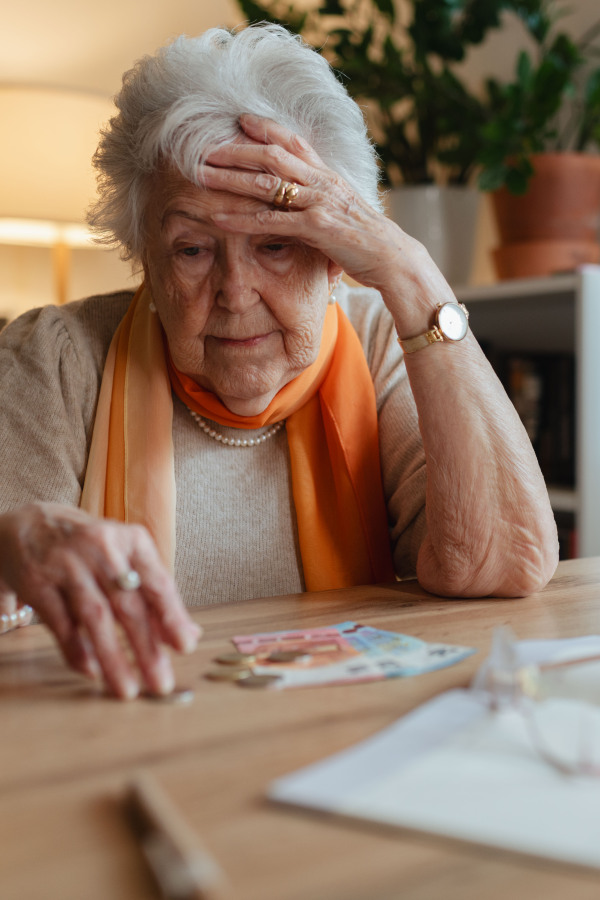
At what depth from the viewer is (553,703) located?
58 cm

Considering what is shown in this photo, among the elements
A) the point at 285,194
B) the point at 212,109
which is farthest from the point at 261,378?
the point at 212,109

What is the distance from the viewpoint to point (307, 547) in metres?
1.31

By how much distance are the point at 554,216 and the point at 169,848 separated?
2162mm

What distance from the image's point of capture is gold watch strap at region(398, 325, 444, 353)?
1.17 metres

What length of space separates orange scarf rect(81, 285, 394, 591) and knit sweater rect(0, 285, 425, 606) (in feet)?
0.09

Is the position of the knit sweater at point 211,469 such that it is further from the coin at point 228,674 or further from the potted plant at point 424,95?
the potted plant at point 424,95

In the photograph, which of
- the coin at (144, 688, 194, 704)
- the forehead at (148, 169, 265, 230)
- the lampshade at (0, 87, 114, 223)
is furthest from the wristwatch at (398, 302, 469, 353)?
the lampshade at (0, 87, 114, 223)

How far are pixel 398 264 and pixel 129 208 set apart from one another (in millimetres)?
398

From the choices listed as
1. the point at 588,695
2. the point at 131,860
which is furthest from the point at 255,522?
the point at 131,860

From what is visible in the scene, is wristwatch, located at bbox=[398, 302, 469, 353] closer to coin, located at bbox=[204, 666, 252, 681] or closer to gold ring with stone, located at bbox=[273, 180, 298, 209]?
gold ring with stone, located at bbox=[273, 180, 298, 209]

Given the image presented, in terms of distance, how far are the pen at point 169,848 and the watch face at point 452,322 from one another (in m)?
0.80

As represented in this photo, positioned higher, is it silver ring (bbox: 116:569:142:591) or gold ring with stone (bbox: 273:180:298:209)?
gold ring with stone (bbox: 273:180:298:209)

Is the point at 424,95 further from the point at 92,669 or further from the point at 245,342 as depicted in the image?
the point at 92,669

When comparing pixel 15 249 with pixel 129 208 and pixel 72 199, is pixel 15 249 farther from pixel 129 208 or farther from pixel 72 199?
pixel 129 208
